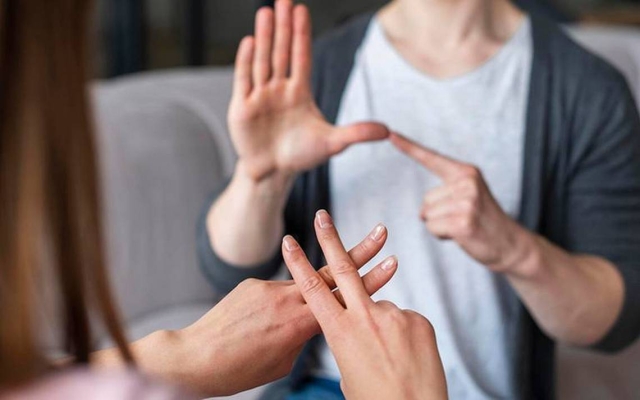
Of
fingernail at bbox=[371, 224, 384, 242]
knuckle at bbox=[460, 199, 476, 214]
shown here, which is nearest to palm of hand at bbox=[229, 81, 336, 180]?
knuckle at bbox=[460, 199, 476, 214]

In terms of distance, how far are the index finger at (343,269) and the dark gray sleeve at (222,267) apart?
33 cm

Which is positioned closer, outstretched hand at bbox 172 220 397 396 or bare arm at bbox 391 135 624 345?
outstretched hand at bbox 172 220 397 396

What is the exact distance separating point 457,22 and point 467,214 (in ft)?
0.85

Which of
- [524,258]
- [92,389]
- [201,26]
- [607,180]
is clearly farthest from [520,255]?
[201,26]

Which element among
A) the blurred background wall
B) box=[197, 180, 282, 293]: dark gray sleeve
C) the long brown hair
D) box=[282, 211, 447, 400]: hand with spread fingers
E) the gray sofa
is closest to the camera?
the long brown hair

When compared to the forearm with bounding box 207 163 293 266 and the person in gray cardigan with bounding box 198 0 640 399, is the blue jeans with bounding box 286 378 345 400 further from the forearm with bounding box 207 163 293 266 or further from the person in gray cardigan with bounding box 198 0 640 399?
the forearm with bounding box 207 163 293 266

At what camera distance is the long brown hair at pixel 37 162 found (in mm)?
401

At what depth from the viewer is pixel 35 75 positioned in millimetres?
402

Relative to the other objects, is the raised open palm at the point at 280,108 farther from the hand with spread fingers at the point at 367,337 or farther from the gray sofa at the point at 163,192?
the gray sofa at the point at 163,192

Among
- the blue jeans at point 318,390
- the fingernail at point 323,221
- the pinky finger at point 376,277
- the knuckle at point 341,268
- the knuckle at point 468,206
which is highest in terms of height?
the fingernail at point 323,221

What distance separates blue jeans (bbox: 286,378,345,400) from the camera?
2.94 ft

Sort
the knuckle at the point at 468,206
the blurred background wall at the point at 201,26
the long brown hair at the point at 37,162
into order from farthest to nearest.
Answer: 1. the blurred background wall at the point at 201,26
2. the knuckle at the point at 468,206
3. the long brown hair at the point at 37,162

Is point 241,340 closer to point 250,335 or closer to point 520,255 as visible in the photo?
point 250,335

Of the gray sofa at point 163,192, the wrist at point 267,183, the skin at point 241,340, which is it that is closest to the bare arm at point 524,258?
the wrist at point 267,183
